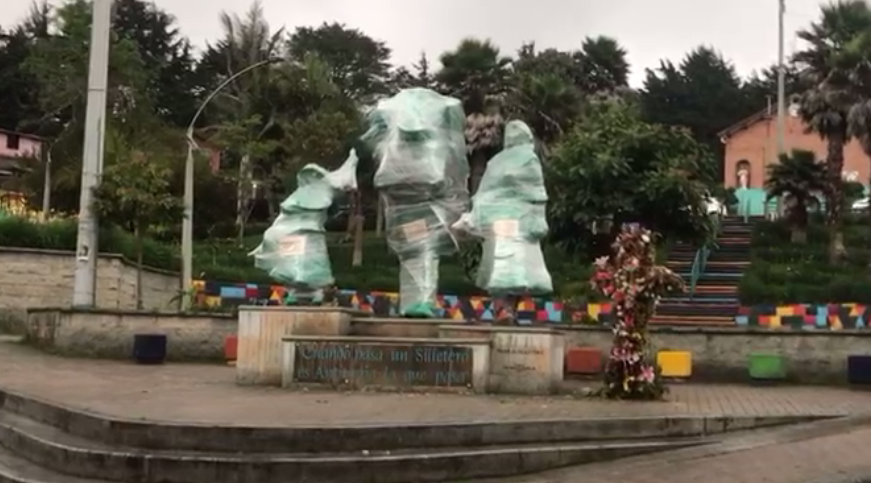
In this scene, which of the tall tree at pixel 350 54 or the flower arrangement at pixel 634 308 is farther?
the tall tree at pixel 350 54

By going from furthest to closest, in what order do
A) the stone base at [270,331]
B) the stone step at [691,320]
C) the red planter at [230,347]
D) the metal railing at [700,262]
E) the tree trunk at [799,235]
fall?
the tree trunk at [799,235]
the metal railing at [700,262]
the stone step at [691,320]
the red planter at [230,347]
the stone base at [270,331]

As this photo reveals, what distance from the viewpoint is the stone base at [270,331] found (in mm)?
16156

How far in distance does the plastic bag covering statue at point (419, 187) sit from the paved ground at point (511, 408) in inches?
126

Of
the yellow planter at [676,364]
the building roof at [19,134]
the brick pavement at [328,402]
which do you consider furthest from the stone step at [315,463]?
the building roof at [19,134]

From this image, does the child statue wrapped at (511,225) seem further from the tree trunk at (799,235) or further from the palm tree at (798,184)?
the tree trunk at (799,235)

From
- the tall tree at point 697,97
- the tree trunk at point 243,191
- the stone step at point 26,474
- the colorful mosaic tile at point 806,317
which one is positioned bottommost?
the stone step at point 26,474

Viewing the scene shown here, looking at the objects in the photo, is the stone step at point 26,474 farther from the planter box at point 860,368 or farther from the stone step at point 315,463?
the planter box at point 860,368

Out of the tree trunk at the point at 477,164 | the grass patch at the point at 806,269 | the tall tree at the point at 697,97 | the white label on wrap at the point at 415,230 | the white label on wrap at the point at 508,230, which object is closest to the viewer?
the white label on wrap at the point at 508,230

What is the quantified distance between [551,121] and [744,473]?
34228 mm

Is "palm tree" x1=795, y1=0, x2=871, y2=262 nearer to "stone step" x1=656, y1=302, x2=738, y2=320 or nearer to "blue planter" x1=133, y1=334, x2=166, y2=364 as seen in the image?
"stone step" x1=656, y1=302, x2=738, y2=320

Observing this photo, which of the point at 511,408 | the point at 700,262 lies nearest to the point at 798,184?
the point at 700,262

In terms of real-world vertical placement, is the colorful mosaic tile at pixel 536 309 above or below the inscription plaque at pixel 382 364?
above

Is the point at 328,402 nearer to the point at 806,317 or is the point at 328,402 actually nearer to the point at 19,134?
the point at 806,317

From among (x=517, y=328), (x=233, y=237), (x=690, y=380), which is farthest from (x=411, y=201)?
(x=233, y=237)
